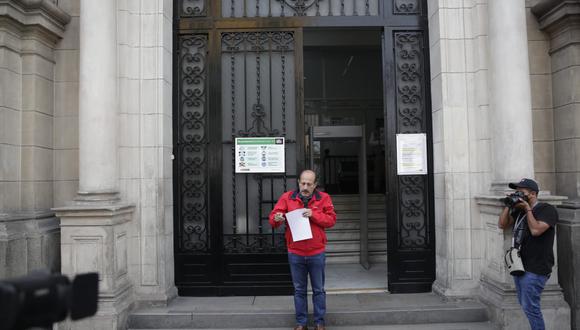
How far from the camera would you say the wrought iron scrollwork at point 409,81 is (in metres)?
7.39

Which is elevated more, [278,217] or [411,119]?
[411,119]

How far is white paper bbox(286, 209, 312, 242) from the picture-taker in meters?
5.51

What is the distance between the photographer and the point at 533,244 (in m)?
4.99

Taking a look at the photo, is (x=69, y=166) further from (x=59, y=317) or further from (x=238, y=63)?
(x=59, y=317)

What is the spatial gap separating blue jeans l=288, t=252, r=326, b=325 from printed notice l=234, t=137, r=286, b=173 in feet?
6.30

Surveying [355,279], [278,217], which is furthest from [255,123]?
[355,279]

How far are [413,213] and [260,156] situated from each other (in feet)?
8.48

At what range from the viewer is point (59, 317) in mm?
2203

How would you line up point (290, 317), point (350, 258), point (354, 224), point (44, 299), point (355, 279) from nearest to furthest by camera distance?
point (44, 299), point (290, 317), point (355, 279), point (350, 258), point (354, 224)

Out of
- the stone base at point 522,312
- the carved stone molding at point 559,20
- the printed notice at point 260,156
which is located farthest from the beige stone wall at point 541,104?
the printed notice at point 260,156

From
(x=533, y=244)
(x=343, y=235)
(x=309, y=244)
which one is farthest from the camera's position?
(x=343, y=235)

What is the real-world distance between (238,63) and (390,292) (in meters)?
4.37

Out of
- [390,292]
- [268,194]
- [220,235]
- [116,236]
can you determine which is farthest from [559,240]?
[116,236]

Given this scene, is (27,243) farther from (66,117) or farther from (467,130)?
(467,130)
